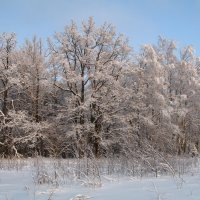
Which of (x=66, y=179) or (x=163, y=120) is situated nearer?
(x=66, y=179)

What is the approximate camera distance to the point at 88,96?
28656 millimetres

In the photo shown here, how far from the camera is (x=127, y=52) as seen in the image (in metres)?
32.1

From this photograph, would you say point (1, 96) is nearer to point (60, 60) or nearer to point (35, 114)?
point (35, 114)

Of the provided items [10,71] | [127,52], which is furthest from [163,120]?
[10,71]

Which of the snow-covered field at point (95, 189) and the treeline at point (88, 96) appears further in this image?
the treeline at point (88, 96)

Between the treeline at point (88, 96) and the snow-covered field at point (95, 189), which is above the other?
the treeline at point (88, 96)

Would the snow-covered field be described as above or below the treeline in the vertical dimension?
below

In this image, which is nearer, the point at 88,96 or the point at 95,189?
the point at 95,189

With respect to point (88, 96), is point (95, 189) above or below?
below

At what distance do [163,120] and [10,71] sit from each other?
13.5 metres

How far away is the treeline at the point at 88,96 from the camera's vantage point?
94.2 ft

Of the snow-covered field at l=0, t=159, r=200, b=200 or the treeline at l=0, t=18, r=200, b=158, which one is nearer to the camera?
the snow-covered field at l=0, t=159, r=200, b=200

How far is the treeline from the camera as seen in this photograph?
28719 millimetres

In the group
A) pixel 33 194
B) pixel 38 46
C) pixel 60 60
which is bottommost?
pixel 33 194
